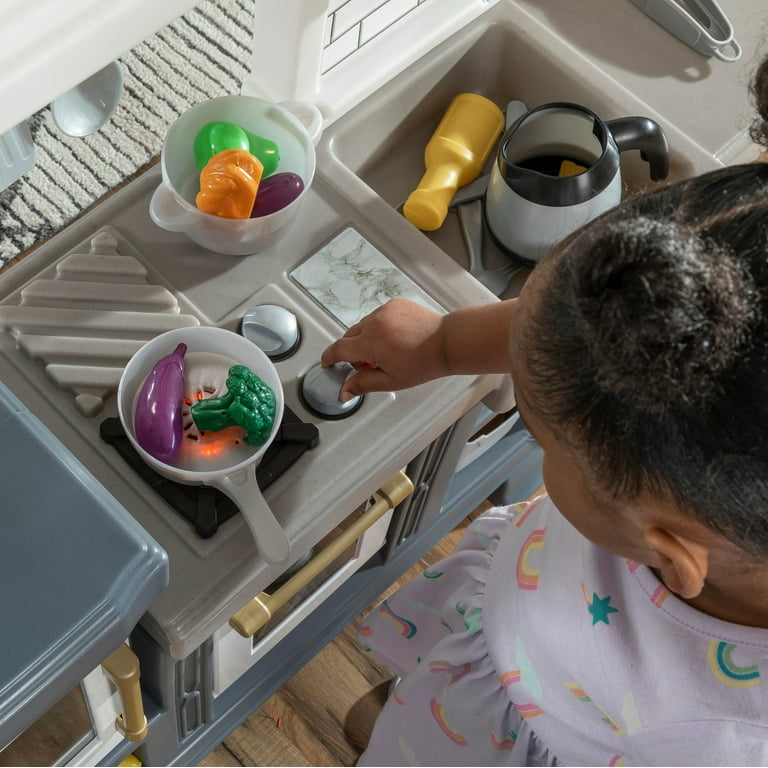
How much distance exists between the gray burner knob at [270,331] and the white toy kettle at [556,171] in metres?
0.25

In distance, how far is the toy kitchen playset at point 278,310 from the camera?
525 mm

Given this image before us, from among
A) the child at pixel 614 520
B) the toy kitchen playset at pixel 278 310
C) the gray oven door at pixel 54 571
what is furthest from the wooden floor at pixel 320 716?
the gray oven door at pixel 54 571

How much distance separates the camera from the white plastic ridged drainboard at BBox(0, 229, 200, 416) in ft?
2.57

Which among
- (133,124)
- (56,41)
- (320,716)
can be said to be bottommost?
(320,716)

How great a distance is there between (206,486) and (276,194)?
0.25 metres

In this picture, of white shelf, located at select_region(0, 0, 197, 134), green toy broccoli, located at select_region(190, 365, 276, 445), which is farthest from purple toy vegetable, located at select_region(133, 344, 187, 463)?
white shelf, located at select_region(0, 0, 197, 134)

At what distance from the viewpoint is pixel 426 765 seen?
976mm

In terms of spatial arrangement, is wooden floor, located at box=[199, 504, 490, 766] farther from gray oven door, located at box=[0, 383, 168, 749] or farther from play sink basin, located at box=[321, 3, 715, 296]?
Result: gray oven door, located at box=[0, 383, 168, 749]

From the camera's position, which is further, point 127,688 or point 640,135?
point 640,135

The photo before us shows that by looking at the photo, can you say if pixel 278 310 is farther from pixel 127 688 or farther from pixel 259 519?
pixel 127 688

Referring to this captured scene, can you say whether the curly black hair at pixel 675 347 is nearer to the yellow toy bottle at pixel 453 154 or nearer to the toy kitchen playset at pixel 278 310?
the toy kitchen playset at pixel 278 310

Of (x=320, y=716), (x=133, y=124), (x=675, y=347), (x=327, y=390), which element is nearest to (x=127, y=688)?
(x=327, y=390)

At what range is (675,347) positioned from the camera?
44cm

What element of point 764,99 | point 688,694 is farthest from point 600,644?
point 764,99
